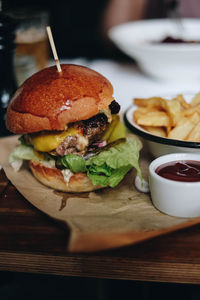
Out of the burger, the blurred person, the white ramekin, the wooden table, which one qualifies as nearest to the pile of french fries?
the burger

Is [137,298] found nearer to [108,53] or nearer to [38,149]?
[38,149]

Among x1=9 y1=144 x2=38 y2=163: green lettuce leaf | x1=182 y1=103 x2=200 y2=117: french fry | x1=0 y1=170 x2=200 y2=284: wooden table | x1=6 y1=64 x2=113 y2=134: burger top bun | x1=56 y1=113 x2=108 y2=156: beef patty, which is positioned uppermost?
x1=6 y1=64 x2=113 y2=134: burger top bun

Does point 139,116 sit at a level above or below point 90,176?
above

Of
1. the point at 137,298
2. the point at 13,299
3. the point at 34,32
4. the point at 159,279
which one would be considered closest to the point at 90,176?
the point at 159,279

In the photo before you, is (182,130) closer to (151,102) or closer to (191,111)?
→ (191,111)

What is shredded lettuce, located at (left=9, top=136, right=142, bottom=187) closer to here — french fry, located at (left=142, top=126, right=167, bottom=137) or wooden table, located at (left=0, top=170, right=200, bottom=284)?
french fry, located at (left=142, top=126, right=167, bottom=137)

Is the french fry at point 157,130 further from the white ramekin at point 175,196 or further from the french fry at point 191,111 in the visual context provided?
the white ramekin at point 175,196

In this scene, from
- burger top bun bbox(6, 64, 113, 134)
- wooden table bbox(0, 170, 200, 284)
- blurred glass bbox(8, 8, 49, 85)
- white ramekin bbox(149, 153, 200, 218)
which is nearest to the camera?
wooden table bbox(0, 170, 200, 284)

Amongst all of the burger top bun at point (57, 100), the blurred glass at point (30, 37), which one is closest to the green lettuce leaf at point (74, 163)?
the burger top bun at point (57, 100)
